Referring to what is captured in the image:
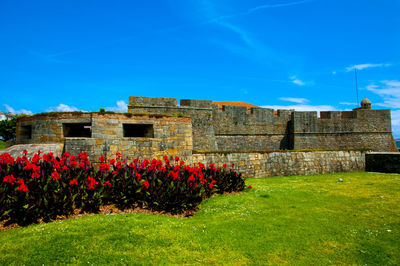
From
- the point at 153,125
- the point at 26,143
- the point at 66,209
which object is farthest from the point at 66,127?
the point at 66,209

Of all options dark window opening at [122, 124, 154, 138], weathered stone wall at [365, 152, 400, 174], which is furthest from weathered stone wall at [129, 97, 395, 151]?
weathered stone wall at [365, 152, 400, 174]

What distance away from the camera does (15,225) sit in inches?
195

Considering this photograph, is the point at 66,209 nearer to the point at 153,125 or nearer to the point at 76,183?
the point at 76,183

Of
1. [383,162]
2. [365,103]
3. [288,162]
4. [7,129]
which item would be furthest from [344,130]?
[7,129]

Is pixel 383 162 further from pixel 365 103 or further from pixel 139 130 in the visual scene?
pixel 365 103

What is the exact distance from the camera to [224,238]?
15.1 feet

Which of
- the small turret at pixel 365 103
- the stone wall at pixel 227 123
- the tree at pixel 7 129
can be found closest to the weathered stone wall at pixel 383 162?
the stone wall at pixel 227 123

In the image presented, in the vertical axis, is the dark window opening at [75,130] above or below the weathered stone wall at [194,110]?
below

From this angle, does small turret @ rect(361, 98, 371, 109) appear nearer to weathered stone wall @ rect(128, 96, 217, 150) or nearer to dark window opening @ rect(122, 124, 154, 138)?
weathered stone wall @ rect(128, 96, 217, 150)

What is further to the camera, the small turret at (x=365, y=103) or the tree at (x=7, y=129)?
the tree at (x=7, y=129)

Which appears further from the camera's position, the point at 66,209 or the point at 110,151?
the point at 110,151

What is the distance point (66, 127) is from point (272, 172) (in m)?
9.16

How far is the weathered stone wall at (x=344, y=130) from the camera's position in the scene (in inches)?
799

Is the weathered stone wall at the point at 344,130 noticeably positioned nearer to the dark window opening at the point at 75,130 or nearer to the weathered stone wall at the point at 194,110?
the weathered stone wall at the point at 194,110
